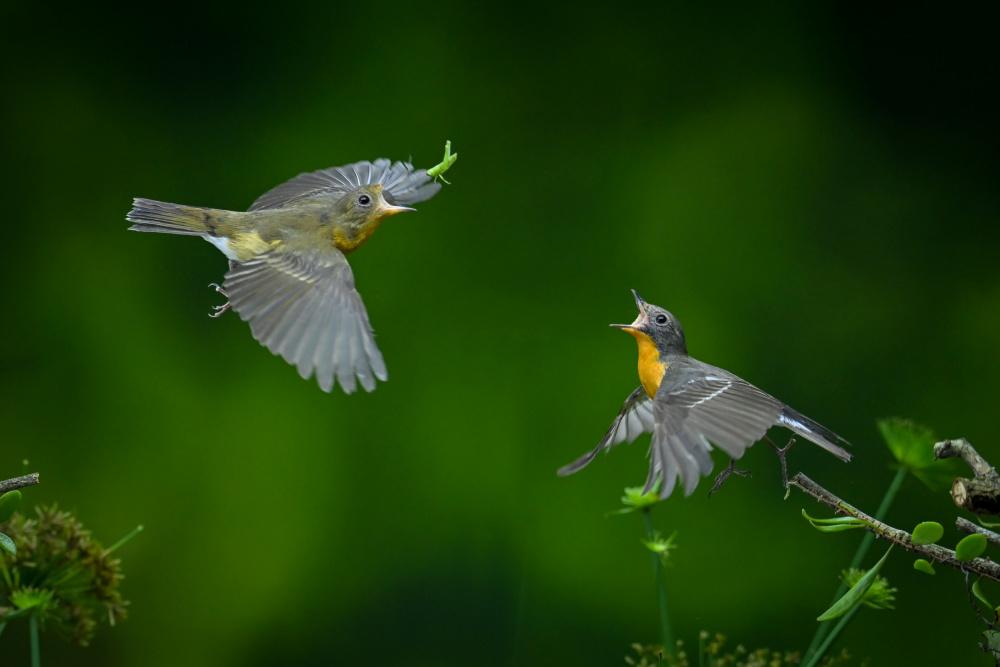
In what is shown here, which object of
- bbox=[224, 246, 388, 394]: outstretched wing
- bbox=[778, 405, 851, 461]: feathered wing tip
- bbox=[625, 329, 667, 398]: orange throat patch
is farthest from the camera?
bbox=[625, 329, 667, 398]: orange throat patch

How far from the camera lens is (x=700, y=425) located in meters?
1.06

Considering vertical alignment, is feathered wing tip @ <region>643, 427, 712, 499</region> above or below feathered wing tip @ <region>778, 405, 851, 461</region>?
above

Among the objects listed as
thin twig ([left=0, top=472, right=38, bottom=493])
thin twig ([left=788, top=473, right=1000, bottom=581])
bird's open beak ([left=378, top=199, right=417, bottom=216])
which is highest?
bird's open beak ([left=378, top=199, right=417, bottom=216])

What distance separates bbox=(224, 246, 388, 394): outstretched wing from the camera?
0.88m

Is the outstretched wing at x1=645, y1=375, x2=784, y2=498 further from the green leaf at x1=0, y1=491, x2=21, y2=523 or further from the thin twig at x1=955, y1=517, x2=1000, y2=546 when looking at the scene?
the green leaf at x1=0, y1=491, x2=21, y2=523

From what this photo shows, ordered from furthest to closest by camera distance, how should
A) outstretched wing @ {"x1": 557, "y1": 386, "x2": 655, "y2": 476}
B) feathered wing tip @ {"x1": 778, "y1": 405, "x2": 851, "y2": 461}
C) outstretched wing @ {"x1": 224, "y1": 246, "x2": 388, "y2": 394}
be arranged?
1. outstretched wing @ {"x1": 557, "y1": 386, "x2": 655, "y2": 476}
2. feathered wing tip @ {"x1": 778, "y1": 405, "x2": 851, "y2": 461}
3. outstretched wing @ {"x1": 224, "y1": 246, "x2": 388, "y2": 394}

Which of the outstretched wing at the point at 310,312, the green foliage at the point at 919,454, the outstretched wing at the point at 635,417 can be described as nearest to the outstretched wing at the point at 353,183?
Result: the outstretched wing at the point at 310,312

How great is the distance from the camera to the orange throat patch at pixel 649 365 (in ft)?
4.29

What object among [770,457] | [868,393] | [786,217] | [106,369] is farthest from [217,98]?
[868,393]

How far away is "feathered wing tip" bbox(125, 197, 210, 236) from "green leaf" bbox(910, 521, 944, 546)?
0.82 metres

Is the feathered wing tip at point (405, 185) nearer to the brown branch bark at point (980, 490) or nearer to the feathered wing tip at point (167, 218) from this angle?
the feathered wing tip at point (167, 218)

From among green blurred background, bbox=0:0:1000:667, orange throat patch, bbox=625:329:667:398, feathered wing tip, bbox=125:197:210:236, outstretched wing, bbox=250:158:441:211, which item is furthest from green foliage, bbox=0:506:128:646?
green blurred background, bbox=0:0:1000:667

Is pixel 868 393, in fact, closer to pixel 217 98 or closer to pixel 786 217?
pixel 786 217

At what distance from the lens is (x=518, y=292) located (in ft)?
7.84
